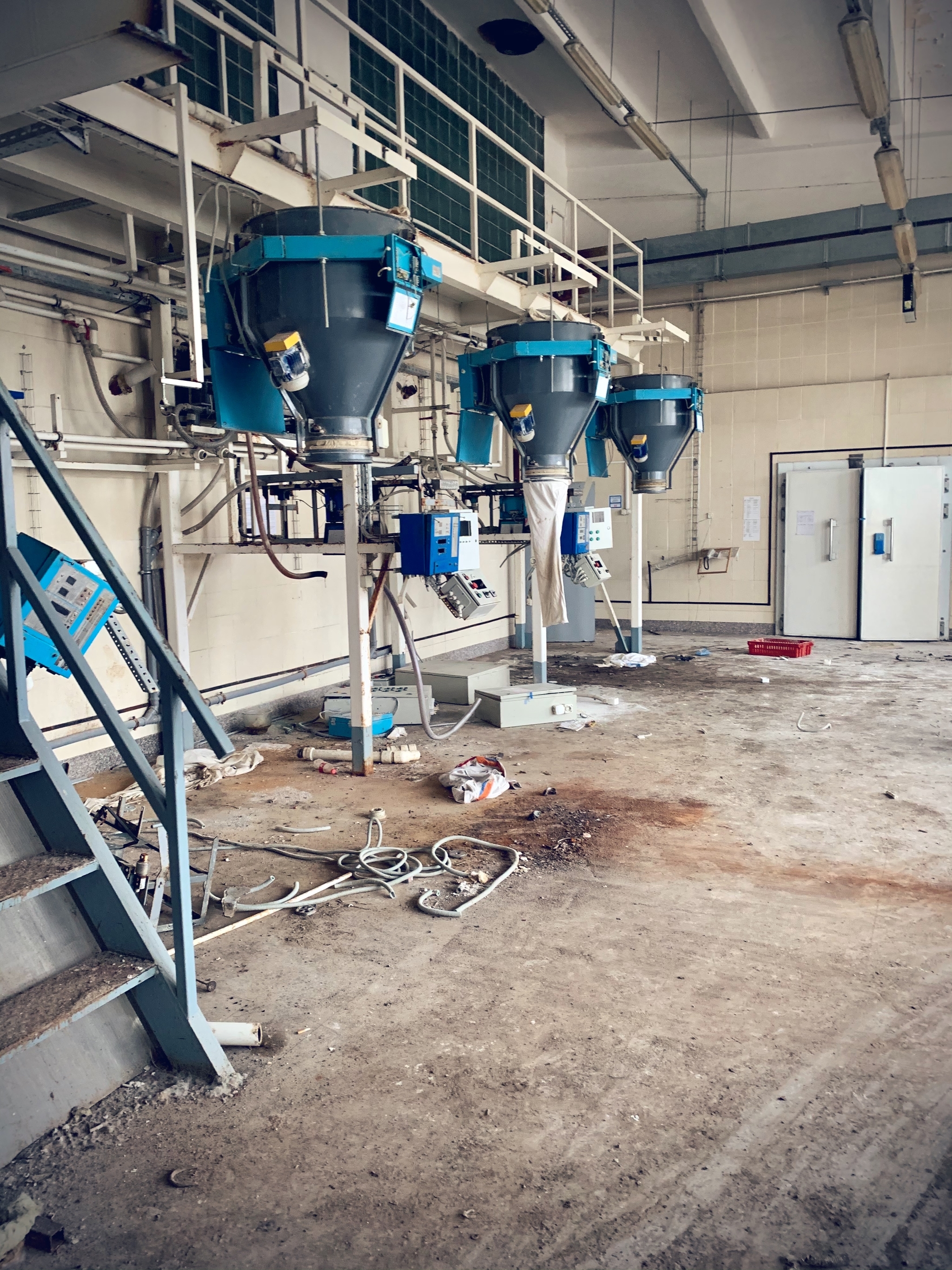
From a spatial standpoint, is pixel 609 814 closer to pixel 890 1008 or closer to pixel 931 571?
pixel 890 1008

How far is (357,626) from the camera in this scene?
4.93 metres

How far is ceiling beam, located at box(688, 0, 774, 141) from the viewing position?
761cm

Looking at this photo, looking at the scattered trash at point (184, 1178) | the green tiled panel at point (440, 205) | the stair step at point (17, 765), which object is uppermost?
the green tiled panel at point (440, 205)

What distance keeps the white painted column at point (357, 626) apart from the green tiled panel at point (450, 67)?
13.1 ft

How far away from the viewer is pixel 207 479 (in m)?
5.78

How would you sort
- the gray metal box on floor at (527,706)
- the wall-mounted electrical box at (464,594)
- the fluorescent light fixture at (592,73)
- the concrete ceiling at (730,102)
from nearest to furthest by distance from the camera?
the wall-mounted electrical box at (464,594) < the gray metal box on floor at (527,706) < the fluorescent light fixture at (592,73) < the concrete ceiling at (730,102)

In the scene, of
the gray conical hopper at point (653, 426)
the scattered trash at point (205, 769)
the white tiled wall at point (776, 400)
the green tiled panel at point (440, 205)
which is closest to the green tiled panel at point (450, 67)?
the green tiled panel at point (440, 205)

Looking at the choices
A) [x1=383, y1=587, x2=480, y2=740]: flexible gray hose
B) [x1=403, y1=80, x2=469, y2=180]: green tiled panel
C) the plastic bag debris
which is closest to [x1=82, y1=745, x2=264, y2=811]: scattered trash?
[x1=383, y1=587, x2=480, y2=740]: flexible gray hose

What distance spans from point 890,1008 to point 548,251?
5036 millimetres

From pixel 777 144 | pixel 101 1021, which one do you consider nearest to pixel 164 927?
pixel 101 1021

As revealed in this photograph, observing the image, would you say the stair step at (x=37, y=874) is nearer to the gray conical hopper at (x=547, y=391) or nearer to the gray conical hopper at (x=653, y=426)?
the gray conical hopper at (x=547, y=391)

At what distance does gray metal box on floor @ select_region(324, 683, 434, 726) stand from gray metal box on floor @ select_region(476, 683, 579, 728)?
0.42 meters

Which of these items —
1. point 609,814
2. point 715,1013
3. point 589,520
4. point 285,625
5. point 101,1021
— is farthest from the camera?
point 589,520

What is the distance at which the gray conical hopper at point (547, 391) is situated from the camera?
563cm
